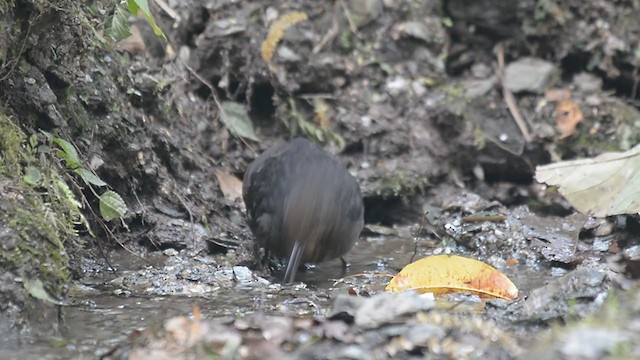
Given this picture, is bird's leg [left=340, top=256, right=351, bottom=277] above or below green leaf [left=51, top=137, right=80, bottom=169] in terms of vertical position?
below

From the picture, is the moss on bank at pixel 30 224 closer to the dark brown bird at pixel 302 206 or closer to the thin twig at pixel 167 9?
the dark brown bird at pixel 302 206

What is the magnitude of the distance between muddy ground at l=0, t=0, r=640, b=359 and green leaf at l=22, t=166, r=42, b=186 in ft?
0.04

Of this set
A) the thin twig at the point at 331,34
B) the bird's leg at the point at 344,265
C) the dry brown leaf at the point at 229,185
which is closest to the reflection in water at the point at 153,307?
the bird's leg at the point at 344,265

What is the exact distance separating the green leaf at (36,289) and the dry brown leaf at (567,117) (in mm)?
4623

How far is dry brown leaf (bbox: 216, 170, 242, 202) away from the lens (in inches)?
248

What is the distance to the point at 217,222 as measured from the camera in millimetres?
5977

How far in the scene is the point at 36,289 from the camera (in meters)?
3.53

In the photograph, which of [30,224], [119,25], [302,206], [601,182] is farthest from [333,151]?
[30,224]

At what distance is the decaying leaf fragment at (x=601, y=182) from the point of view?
4.95 meters

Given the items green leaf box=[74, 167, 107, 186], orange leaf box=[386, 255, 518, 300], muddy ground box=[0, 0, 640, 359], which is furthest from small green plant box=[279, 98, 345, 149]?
green leaf box=[74, 167, 107, 186]

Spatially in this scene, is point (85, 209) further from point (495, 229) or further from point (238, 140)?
point (495, 229)

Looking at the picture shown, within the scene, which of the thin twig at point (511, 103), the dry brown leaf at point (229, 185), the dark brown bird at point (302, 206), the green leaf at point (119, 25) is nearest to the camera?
the green leaf at point (119, 25)

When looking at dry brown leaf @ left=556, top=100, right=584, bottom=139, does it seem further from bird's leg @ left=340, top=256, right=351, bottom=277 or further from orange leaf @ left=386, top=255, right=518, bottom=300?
orange leaf @ left=386, top=255, right=518, bottom=300

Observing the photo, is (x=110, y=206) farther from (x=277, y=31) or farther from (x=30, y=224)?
(x=277, y=31)
